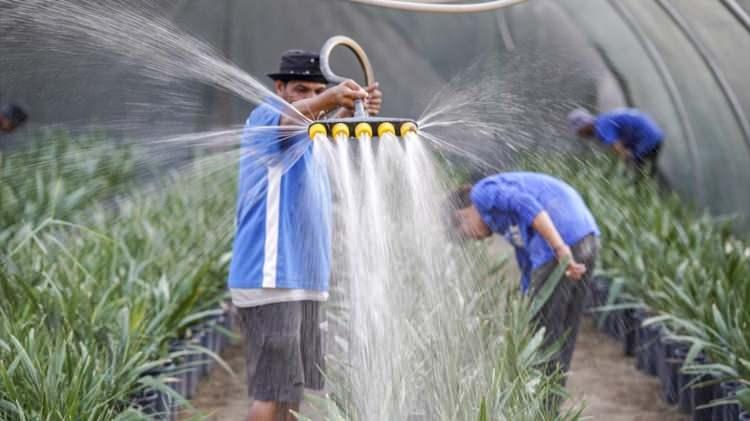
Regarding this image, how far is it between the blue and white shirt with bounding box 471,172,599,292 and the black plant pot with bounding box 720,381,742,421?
2.66 feet

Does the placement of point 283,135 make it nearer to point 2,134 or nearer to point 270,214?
point 270,214

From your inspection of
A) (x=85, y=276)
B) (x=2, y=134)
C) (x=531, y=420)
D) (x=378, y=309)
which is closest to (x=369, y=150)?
(x=378, y=309)

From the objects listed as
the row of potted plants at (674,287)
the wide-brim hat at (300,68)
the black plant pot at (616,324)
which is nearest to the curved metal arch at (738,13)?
the row of potted plants at (674,287)

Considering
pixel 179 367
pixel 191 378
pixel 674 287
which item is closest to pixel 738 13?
pixel 674 287

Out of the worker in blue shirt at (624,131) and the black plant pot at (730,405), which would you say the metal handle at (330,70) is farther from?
the worker in blue shirt at (624,131)

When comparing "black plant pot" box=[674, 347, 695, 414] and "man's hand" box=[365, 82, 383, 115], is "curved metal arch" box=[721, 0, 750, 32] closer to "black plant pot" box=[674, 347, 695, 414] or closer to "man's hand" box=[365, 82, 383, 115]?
"black plant pot" box=[674, 347, 695, 414]

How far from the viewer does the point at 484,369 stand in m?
3.27

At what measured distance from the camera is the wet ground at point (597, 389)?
477 centimetres

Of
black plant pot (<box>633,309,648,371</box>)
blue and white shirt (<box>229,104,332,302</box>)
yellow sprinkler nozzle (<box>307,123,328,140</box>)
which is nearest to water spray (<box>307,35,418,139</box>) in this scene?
yellow sprinkler nozzle (<box>307,123,328,140</box>)

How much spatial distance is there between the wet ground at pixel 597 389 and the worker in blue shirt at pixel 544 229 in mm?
351

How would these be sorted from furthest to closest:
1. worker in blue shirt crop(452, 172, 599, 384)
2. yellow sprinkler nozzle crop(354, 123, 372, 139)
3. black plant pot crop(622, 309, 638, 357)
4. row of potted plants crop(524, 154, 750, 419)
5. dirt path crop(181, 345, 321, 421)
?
1. black plant pot crop(622, 309, 638, 357)
2. dirt path crop(181, 345, 321, 421)
3. worker in blue shirt crop(452, 172, 599, 384)
4. row of potted plants crop(524, 154, 750, 419)
5. yellow sprinkler nozzle crop(354, 123, 372, 139)

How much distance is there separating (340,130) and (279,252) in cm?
96

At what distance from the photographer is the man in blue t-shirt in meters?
3.55

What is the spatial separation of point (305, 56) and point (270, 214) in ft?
1.88
